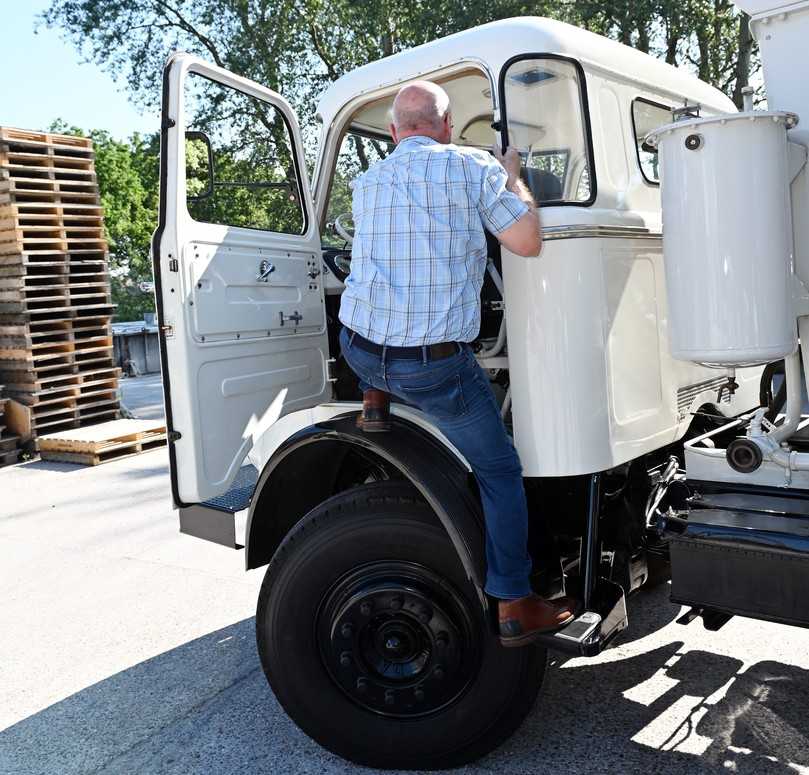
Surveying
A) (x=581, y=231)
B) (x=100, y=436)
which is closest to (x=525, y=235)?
(x=581, y=231)

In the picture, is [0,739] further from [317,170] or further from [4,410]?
[4,410]

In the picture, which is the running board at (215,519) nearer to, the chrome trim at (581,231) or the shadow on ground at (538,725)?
the shadow on ground at (538,725)

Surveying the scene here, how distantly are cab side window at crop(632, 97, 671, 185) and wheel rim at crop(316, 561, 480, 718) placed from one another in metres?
1.65

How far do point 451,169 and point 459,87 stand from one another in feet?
3.24

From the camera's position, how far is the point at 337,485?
3.44 m

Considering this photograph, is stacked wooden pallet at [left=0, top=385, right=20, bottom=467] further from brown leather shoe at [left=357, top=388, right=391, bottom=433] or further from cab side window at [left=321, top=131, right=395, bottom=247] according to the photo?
brown leather shoe at [left=357, top=388, right=391, bottom=433]

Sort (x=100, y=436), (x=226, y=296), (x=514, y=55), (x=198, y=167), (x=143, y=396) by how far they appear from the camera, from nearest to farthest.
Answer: (x=514, y=55), (x=226, y=296), (x=198, y=167), (x=100, y=436), (x=143, y=396)

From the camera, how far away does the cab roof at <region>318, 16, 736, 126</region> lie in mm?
2713

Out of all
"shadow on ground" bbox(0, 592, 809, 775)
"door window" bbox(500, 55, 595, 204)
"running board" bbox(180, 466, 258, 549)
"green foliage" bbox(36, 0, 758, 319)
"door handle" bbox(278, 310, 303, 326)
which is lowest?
"shadow on ground" bbox(0, 592, 809, 775)

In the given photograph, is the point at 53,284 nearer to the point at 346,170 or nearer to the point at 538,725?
the point at 346,170

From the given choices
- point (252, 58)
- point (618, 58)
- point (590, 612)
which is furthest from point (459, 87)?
point (252, 58)

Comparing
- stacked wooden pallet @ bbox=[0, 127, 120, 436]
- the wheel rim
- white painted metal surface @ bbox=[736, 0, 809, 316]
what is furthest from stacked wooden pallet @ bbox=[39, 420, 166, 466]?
white painted metal surface @ bbox=[736, 0, 809, 316]

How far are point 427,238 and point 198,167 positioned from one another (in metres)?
1.27

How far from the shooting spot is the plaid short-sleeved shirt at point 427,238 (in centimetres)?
253
